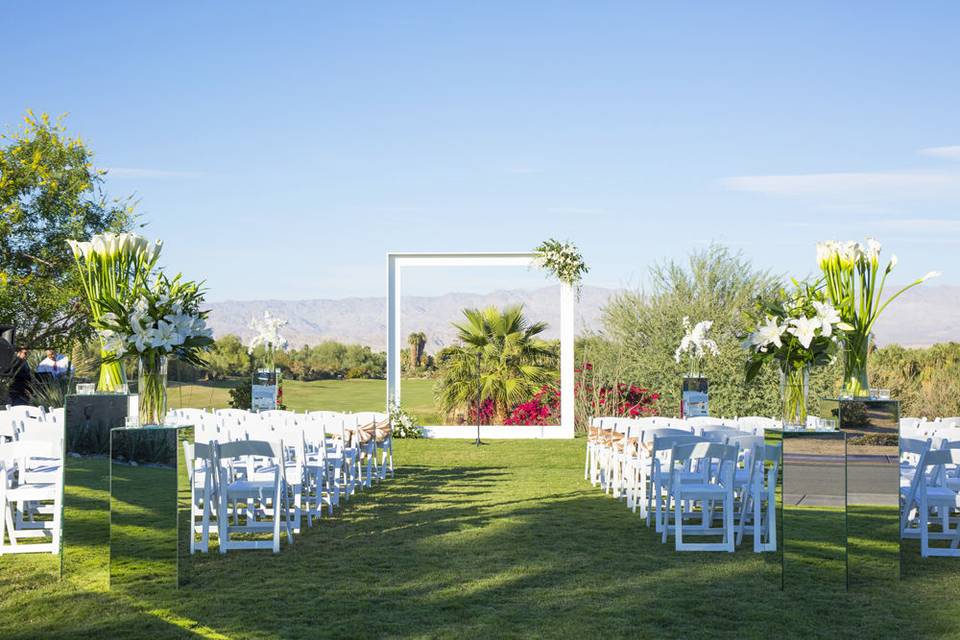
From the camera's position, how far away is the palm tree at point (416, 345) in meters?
20.9

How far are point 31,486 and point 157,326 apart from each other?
209 cm

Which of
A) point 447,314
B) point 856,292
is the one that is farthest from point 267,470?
point 447,314

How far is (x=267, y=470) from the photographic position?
7.74 metres

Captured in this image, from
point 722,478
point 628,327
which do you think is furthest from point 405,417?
point 722,478

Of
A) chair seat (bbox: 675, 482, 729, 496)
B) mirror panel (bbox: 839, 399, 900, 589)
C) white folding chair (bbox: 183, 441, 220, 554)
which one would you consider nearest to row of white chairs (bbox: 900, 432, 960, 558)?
mirror panel (bbox: 839, 399, 900, 589)

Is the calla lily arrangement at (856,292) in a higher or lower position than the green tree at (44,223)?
lower

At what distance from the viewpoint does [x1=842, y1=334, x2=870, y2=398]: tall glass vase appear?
596 centimetres

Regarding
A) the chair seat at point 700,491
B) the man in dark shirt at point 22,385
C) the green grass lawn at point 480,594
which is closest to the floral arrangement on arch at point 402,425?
the man in dark shirt at point 22,385

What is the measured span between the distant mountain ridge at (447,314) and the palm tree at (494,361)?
1.05ft

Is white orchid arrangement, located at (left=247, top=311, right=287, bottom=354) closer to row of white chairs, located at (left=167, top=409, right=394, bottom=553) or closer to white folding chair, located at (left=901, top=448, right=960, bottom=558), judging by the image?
row of white chairs, located at (left=167, top=409, right=394, bottom=553)

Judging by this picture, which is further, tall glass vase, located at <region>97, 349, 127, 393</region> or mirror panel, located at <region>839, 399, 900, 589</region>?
tall glass vase, located at <region>97, 349, 127, 393</region>

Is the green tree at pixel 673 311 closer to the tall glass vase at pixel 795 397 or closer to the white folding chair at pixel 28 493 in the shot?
the tall glass vase at pixel 795 397

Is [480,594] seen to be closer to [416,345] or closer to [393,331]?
[393,331]

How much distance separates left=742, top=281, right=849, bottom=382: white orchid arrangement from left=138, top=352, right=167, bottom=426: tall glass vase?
3.58 meters
